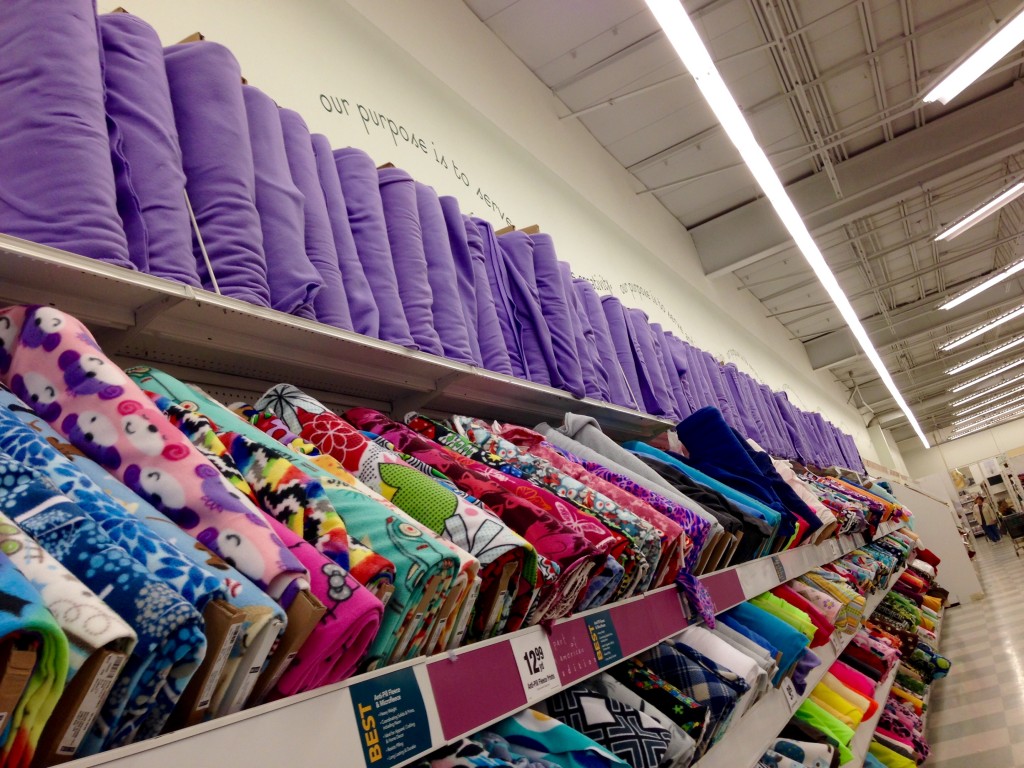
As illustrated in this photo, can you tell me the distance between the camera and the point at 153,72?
138cm

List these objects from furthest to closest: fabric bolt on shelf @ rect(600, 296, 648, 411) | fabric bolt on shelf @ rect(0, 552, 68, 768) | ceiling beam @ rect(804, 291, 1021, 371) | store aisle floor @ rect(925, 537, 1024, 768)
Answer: ceiling beam @ rect(804, 291, 1021, 371) < store aisle floor @ rect(925, 537, 1024, 768) < fabric bolt on shelf @ rect(600, 296, 648, 411) < fabric bolt on shelf @ rect(0, 552, 68, 768)

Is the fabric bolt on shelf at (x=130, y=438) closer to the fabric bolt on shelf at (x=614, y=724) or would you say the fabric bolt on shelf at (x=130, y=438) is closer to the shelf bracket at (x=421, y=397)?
the fabric bolt on shelf at (x=614, y=724)

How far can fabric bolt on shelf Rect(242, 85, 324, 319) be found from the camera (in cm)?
146

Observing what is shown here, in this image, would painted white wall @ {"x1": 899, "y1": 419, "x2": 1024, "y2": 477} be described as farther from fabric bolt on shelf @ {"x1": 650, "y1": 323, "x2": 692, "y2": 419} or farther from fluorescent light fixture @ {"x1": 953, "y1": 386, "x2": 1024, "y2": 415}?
fabric bolt on shelf @ {"x1": 650, "y1": 323, "x2": 692, "y2": 419}

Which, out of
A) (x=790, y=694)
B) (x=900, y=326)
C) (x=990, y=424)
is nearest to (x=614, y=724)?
(x=790, y=694)

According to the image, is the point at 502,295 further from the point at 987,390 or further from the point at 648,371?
the point at 987,390

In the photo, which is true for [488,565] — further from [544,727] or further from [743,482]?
[743,482]

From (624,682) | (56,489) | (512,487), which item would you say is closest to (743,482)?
(624,682)

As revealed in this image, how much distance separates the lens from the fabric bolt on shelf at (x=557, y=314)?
2.37 m

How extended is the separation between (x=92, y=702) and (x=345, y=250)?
4.15ft

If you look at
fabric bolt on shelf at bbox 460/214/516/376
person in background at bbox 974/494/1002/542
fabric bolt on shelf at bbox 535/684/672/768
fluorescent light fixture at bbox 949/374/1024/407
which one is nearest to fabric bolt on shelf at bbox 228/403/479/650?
fabric bolt on shelf at bbox 535/684/672/768

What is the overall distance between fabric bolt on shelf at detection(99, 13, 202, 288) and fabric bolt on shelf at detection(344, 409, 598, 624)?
47cm

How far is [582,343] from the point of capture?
8.40ft

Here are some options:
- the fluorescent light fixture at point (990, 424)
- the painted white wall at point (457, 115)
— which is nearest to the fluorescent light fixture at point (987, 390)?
the fluorescent light fixture at point (990, 424)
